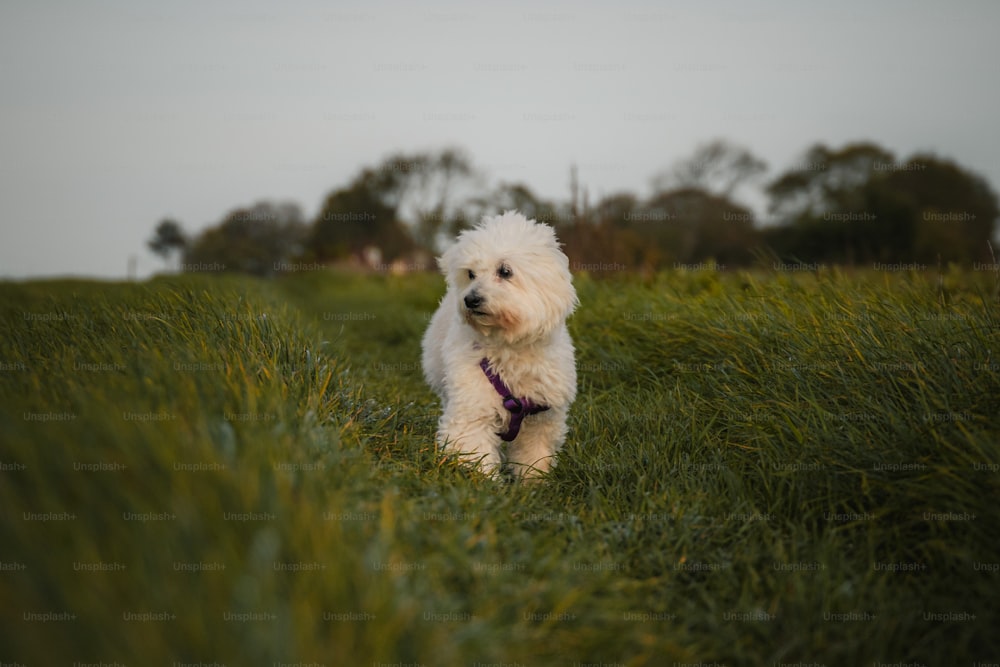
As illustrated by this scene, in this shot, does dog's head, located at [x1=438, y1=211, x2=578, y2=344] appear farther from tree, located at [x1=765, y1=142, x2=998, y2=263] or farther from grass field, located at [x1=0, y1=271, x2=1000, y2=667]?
tree, located at [x1=765, y1=142, x2=998, y2=263]

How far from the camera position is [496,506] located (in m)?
2.79

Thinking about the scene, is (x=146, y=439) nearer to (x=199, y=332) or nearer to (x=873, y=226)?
(x=199, y=332)

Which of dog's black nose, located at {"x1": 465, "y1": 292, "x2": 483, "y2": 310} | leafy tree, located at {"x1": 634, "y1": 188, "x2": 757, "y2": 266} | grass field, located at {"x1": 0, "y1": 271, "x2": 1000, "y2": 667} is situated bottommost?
grass field, located at {"x1": 0, "y1": 271, "x2": 1000, "y2": 667}

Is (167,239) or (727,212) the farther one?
(167,239)

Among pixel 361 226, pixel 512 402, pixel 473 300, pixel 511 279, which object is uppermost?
pixel 361 226

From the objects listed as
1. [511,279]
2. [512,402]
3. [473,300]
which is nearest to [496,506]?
[512,402]

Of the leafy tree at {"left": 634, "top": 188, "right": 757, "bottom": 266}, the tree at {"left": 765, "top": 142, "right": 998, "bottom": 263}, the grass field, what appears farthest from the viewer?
the leafy tree at {"left": 634, "top": 188, "right": 757, "bottom": 266}

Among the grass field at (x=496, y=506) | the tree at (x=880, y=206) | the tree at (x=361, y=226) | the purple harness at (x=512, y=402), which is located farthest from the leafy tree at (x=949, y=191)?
the purple harness at (x=512, y=402)

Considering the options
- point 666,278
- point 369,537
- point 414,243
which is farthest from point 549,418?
point 414,243

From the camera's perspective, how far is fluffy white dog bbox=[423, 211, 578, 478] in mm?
3727

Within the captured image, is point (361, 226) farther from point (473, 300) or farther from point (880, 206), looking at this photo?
point (473, 300)

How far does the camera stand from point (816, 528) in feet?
9.25

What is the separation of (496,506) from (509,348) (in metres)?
1.36

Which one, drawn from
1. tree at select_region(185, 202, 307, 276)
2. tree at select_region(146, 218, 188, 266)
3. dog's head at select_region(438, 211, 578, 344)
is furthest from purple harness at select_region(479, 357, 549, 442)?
tree at select_region(146, 218, 188, 266)
